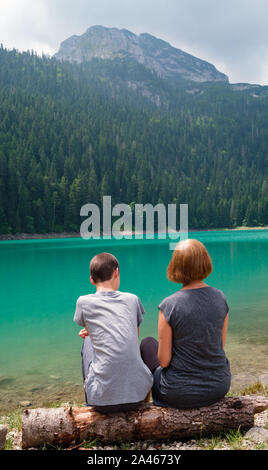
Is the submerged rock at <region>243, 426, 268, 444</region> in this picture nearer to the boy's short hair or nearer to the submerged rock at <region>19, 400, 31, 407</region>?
the boy's short hair

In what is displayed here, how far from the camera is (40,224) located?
82.1 m

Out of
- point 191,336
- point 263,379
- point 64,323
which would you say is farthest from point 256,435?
point 64,323

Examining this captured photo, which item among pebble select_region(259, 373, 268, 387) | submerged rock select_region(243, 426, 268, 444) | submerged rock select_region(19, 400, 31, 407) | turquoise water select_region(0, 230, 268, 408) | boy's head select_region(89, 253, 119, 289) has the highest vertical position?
boy's head select_region(89, 253, 119, 289)

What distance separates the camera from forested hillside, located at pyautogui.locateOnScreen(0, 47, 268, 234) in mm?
88625

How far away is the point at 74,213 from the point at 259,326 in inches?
3174

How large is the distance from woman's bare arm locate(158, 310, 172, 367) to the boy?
0.76ft

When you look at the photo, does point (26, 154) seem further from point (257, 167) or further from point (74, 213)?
point (257, 167)

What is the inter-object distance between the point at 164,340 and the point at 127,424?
2.85ft

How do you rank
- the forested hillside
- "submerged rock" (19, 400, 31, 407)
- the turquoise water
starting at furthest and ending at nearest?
the forested hillside < the turquoise water < "submerged rock" (19, 400, 31, 407)

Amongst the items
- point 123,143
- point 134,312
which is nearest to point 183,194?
point 123,143

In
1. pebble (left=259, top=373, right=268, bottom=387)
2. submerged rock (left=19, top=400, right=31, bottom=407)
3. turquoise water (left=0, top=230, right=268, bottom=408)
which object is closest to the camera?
submerged rock (left=19, top=400, right=31, bottom=407)

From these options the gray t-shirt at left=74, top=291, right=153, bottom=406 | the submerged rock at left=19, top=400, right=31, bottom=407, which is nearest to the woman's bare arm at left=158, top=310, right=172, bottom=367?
the gray t-shirt at left=74, top=291, right=153, bottom=406

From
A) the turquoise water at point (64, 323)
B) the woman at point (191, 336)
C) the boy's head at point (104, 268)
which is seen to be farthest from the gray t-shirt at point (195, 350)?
the turquoise water at point (64, 323)

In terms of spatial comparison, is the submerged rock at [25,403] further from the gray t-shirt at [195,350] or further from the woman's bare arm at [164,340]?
the woman's bare arm at [164,340]
